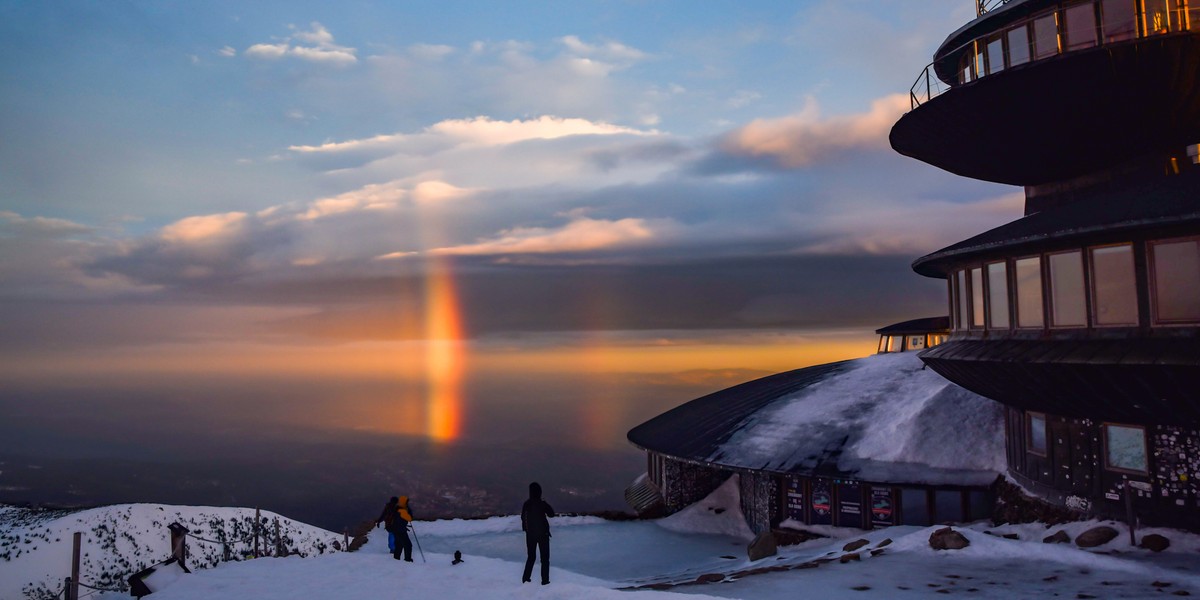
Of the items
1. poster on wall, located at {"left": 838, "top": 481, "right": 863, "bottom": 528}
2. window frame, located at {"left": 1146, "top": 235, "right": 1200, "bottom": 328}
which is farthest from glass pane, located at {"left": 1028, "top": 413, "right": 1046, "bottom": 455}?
poster on wall, located at {"left": 838, "top": 481, "right": 863, "bottom": 528}

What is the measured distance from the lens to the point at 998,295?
1909 cm

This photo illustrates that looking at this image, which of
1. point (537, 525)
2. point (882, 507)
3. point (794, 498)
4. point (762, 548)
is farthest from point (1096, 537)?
point (537, 525)

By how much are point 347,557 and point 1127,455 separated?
63.2ft

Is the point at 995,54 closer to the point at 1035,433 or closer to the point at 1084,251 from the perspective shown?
the point at 1084,251

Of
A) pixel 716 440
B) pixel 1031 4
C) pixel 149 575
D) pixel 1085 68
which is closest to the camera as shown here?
pixel 149 575

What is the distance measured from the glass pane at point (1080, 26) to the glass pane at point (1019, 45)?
1.16 metres

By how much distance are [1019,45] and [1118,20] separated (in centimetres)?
275

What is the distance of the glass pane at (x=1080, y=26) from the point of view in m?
21.8

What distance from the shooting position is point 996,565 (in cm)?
1611

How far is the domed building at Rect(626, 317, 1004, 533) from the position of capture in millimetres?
24156

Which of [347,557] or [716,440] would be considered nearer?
[347,557]

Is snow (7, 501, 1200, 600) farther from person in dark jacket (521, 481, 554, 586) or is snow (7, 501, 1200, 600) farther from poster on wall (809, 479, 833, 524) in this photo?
poster on wall (809, 479, 833, 524)

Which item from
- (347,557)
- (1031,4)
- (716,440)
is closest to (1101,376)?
(1031,4)

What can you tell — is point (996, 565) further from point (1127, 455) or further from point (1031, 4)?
point (1031, 4)
